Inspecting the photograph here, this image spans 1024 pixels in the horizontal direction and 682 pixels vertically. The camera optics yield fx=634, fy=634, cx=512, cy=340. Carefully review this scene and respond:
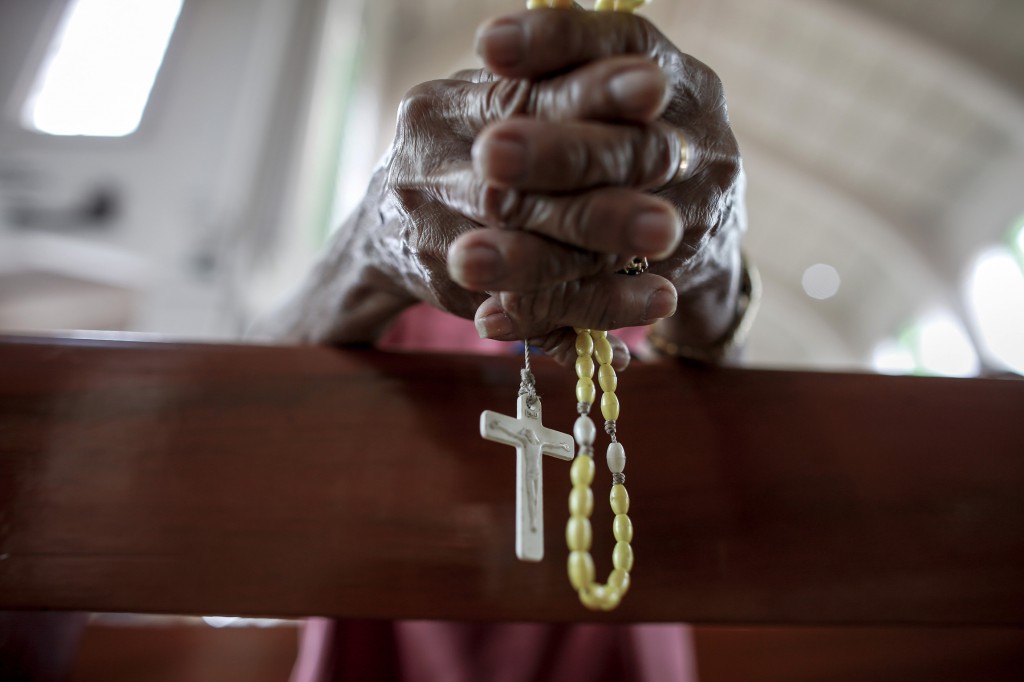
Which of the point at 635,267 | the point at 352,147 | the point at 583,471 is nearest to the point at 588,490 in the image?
the point at 583,471

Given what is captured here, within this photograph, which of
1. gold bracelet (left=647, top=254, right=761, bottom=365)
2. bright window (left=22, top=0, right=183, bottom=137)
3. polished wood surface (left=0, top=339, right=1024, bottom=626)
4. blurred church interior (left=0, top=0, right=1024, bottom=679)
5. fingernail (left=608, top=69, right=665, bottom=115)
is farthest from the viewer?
bright window (left=22, top=0, right=183, bottom=137)

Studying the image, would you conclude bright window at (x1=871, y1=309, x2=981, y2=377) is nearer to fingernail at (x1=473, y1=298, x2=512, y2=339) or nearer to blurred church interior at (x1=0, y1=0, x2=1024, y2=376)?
blurred church interior at (x1=0, y1=0, x2=1024, y2=376)

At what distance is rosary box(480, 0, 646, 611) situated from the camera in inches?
11.3

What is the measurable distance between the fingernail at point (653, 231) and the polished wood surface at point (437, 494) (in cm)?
21

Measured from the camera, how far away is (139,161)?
8.05 ft

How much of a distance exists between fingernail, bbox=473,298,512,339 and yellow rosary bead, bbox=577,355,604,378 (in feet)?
0.12

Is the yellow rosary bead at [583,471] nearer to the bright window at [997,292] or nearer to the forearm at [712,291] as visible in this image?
the forearm at [712,291]

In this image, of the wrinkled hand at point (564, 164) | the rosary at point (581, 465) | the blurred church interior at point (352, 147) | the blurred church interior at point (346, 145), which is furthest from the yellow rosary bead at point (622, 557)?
the blurred church interior at point (352, 147)

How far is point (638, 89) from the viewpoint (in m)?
0.22

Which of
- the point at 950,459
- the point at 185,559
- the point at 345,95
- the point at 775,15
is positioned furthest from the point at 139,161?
the point at 775,15

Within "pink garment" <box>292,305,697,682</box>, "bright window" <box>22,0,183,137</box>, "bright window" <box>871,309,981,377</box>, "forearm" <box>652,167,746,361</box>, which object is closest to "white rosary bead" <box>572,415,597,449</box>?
"forearm" <box>652,167,746,361</box>

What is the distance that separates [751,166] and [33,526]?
15.1ft

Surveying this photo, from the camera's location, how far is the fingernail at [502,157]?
8.8 inches

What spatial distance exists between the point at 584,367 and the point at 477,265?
9 centimetres
